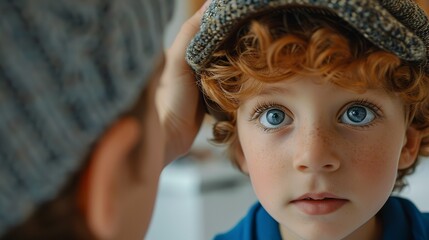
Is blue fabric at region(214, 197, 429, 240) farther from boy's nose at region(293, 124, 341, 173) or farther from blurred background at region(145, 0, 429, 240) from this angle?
blurred background at region(145, 0, 429, 240)

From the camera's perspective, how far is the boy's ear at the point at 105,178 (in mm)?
491

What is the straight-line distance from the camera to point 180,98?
852 millimetres

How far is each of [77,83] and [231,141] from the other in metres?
0.46

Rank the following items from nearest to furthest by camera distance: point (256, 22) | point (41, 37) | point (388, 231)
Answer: point (41, 37) < point (256, 22) < point (388, 231)

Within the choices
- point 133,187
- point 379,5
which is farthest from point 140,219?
point 379,5

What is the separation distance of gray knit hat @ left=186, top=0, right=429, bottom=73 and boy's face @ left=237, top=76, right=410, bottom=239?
0.08 metres

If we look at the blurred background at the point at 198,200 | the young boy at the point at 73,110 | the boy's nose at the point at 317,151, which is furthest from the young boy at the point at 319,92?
the blurred background at the point at 198,200

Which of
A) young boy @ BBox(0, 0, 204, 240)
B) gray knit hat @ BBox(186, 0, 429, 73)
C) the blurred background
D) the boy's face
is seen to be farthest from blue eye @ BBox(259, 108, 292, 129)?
the blurred background

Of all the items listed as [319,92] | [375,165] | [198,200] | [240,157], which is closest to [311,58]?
[319,92]

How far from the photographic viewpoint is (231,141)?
2.90 ft

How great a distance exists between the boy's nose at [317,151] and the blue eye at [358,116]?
3 centimetres

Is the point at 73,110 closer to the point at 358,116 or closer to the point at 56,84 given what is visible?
the point at 56,84

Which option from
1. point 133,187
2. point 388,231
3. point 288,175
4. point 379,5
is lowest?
point 388,231

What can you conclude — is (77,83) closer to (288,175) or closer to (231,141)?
(288,175)
